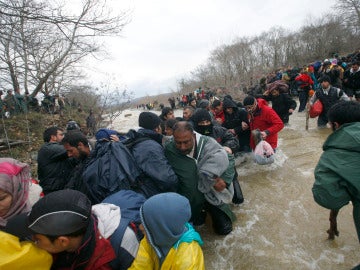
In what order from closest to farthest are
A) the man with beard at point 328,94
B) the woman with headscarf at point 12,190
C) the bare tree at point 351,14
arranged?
the woman with headscarf at point 12,190 → the man with beard at point 328,94 → the bare tree at point 351,14

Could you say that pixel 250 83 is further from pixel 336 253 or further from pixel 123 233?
pixel 123 233


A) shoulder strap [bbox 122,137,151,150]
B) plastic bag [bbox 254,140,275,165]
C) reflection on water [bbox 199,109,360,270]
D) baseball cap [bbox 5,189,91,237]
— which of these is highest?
shoulder strap [bbox 122,137,151,150]

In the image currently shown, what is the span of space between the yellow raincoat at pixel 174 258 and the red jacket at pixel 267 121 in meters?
3.34

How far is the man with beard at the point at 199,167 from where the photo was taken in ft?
8.48

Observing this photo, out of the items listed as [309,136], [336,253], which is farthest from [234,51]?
[336,253]

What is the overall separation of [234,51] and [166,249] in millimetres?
29418

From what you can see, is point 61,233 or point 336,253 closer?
point 61,233

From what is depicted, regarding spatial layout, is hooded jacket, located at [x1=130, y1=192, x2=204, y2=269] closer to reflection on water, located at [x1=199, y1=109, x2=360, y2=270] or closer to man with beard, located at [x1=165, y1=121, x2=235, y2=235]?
man with beard, located at [x1=165, y1=121, x2=235, y2=235]

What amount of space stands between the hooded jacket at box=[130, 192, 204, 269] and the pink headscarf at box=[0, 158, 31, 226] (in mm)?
1076

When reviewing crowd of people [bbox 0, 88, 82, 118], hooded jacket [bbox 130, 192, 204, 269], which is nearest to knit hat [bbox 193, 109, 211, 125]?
hooded jacket [bbox 130, 192, 204, 269]

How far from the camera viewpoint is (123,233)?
176 centimetres

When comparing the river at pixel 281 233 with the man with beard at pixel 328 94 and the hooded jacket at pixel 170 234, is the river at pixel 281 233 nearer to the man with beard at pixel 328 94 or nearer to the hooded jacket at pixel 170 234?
the hooded jacket at pixel 170 234

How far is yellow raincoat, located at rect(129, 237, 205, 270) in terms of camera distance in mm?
1544

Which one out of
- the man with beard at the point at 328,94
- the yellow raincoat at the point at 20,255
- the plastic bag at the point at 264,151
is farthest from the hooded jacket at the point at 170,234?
the man with beard at the point at 328,94
